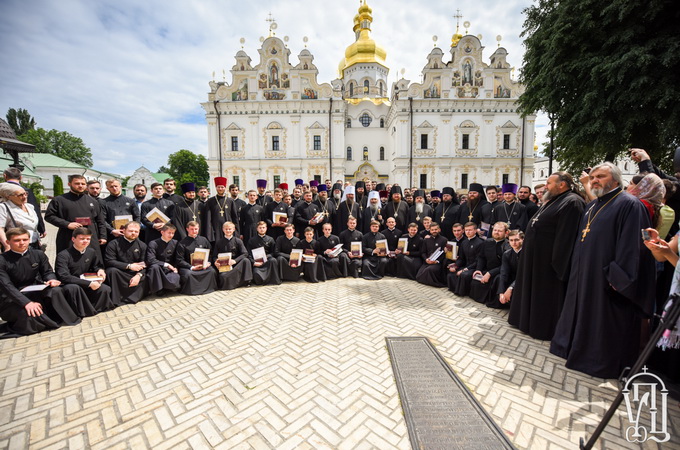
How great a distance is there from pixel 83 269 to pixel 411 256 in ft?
23.5

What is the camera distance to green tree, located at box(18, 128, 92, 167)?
50.2 metres

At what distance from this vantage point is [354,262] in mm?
7863

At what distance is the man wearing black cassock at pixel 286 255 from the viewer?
24.2ft

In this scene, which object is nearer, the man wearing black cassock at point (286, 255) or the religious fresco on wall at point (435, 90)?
the man wearing black cassock at point (286, 255)

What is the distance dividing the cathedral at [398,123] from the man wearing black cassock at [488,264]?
2403 centimetres

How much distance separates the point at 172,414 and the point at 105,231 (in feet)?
16.4

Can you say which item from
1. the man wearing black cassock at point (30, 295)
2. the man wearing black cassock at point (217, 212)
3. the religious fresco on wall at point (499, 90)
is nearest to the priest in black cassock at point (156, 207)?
the man wearing black cassock at point (217, 212)

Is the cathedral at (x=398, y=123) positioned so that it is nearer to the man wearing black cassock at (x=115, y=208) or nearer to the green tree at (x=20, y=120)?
the man wearing black cassock at (x=115, y=208)

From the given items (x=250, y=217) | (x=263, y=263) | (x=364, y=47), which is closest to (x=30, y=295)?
(x=263, y=263)

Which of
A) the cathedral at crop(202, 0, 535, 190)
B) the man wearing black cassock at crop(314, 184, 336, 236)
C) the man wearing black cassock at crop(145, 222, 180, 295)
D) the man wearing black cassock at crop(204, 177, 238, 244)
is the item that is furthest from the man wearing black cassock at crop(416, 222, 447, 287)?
the cathedral at crop(202, 0, 535, 190)

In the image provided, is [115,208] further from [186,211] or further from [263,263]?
[263,263]

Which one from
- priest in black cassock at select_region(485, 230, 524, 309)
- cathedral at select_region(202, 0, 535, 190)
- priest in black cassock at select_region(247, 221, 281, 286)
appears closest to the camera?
priest in black cassock at select_region(485, 230, 524, 309)

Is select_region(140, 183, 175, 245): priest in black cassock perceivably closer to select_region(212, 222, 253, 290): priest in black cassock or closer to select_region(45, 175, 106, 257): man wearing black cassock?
select_region(45, 175, 106, 257): man wearing black cassock

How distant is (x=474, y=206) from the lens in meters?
7.90
